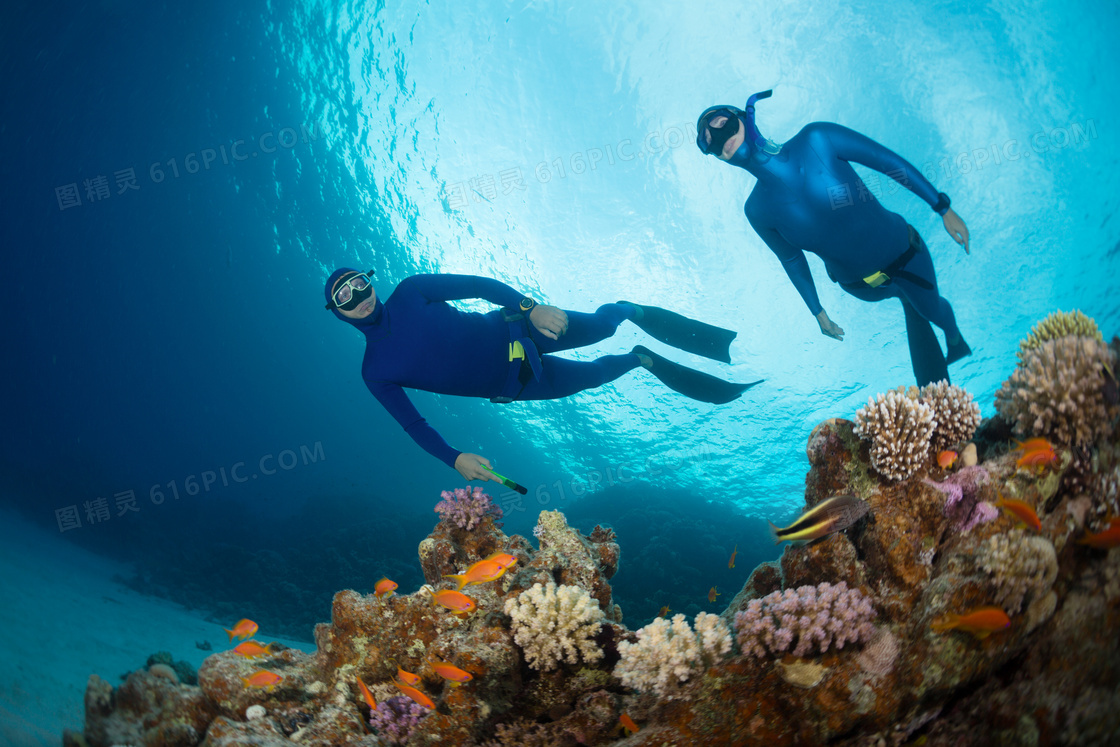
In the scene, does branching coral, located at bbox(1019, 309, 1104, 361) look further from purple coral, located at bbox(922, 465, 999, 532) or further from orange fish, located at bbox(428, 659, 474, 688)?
orange fish, located at bbox(428, 659, 474, 688)

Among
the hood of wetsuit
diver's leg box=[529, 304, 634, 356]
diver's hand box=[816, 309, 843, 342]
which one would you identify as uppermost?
the hood of wetsuit

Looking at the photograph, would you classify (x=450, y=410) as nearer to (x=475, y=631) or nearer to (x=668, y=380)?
(x=668, y=380)

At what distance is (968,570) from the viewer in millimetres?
2307

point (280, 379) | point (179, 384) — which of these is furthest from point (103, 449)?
point (280, 379)

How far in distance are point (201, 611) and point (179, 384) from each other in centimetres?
1704

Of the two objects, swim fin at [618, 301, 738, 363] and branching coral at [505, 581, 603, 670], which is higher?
swim fin at [618, 301, 738, 363]

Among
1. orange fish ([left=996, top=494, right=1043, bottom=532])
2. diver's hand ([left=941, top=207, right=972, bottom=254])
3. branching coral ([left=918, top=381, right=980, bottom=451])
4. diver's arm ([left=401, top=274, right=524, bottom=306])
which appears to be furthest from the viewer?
diver's arm ([left=401, top=274, right=524, bottom=306])

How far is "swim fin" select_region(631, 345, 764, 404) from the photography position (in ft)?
22.4

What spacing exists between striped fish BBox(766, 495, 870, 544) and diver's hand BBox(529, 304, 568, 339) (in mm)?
3168

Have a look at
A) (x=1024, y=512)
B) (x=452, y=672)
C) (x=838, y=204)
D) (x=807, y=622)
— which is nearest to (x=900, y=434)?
(x=1024, y=512)

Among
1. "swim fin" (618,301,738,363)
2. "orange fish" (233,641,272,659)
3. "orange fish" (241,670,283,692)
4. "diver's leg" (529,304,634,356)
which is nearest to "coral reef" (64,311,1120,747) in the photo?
"orange fish" (241,670,283,692)

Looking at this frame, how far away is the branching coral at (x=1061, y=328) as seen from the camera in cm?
277

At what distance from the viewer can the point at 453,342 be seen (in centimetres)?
535

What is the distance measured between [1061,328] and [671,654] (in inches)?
142
